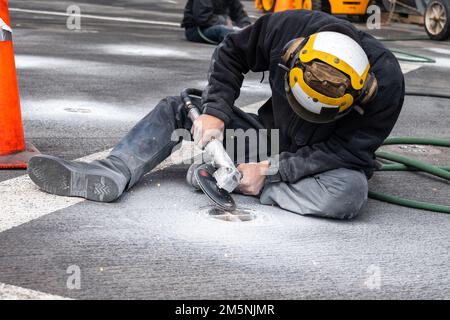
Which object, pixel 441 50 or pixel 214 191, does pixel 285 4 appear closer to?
pixel 441 50

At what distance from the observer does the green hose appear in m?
4.65

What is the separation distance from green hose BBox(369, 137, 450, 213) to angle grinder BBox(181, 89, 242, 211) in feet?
3.10

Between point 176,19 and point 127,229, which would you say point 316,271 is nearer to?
point 127,229

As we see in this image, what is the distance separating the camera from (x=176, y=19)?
1586cm

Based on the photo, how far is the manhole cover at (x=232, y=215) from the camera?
4266 mm

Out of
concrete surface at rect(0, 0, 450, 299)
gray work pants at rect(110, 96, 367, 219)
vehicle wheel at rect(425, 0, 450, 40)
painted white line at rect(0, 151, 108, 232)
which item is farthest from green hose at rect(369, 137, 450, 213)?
vehicle wheel at rect(425, 0, 450, 40)

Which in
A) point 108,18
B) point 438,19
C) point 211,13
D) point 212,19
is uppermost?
point 211,13

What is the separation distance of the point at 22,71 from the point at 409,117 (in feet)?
13.0

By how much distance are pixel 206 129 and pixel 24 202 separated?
103cm

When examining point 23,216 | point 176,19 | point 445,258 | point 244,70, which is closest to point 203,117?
point 244,70

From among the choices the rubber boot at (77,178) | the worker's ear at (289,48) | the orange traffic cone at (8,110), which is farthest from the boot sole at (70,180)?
the worker's ear at (289,48)

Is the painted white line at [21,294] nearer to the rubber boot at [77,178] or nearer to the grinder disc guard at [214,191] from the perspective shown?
the rubber boot at [77,178]

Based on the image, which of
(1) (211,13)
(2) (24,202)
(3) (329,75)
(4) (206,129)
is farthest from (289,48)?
(1) (211,13)

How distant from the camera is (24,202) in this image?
169 inches
